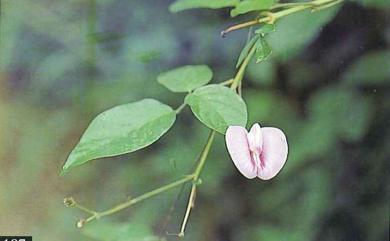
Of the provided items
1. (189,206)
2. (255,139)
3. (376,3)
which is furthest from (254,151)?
(376,3)

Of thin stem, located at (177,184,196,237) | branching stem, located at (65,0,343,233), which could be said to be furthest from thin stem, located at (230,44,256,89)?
thin stem, located at (177,184,196,237)

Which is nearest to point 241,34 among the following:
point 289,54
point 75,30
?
point 289,54

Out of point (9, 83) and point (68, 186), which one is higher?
point (9, 83)

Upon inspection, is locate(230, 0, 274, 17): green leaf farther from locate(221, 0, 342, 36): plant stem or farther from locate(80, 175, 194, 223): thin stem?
locate(80, 175, 194, 223): thin stem

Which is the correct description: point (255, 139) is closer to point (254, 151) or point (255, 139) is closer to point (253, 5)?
point (254, 151)

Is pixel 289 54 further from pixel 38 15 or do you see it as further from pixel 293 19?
pixel 38 15
